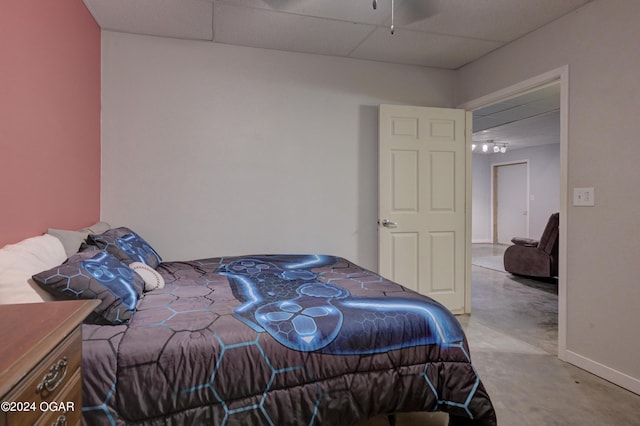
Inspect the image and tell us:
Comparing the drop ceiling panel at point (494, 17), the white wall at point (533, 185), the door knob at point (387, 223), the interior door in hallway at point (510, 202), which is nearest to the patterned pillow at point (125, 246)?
the door knob at point (387, 223)

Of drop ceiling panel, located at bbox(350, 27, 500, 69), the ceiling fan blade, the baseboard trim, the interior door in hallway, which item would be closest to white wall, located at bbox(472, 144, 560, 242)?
the interior door in hallway

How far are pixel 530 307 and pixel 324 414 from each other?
333 cm

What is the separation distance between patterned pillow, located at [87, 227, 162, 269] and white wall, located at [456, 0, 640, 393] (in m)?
2.97

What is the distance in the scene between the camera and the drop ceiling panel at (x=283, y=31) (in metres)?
2.66

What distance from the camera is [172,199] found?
3066 mm

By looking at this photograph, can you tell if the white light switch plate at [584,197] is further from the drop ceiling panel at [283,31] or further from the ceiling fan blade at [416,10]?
the drop ceiling panel at [283,31]

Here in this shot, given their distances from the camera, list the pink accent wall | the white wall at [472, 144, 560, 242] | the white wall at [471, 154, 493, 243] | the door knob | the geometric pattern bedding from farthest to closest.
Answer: the white wall at [471, 154, 493, 243] < the white wall at [472, 144, 560, 242] < the door knob < the pink accent wall < the geometric pattern bedding

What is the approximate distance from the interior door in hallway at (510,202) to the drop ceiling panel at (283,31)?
7.13 m

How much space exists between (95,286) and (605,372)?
3004mm

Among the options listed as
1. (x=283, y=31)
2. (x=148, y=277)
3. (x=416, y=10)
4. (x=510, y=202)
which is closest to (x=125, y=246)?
(x=148, y=277)

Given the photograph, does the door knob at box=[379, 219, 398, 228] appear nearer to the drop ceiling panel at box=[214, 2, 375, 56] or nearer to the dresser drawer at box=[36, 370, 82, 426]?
the drop ceiling panel at box=[214, 2, 375, 56]

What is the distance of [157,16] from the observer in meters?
2.67

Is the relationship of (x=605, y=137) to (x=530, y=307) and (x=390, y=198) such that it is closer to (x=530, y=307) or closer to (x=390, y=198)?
(x=390, y=198)

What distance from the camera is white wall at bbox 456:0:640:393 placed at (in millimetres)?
2201
